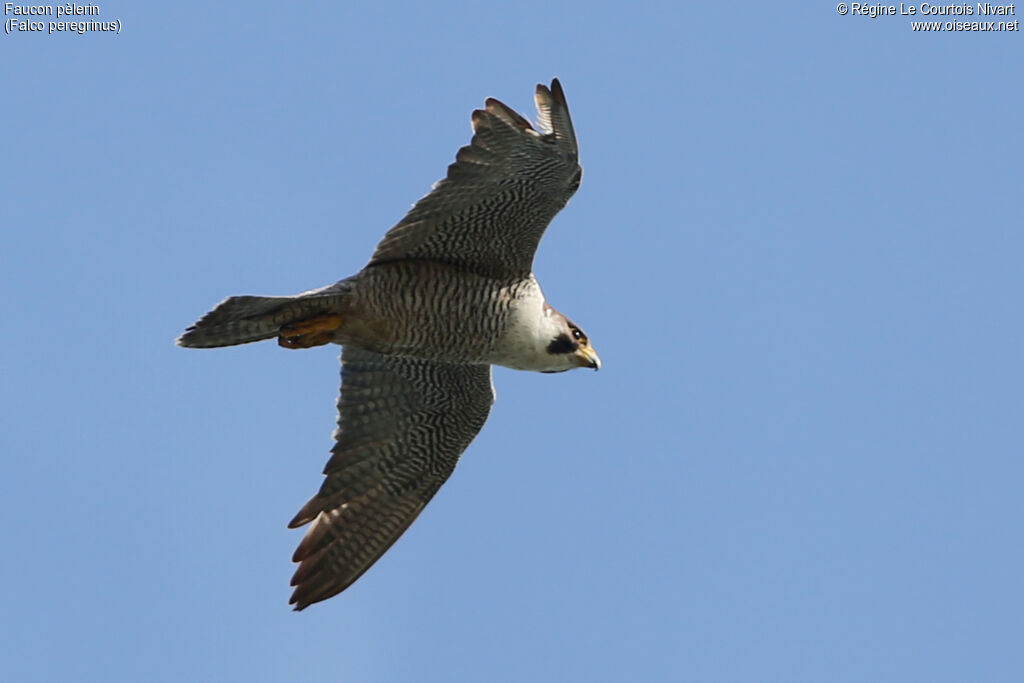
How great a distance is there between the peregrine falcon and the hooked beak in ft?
0.05

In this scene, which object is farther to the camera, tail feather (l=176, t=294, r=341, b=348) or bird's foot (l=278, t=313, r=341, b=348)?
bird's foot (l=278, t=313, r=341, b=348)

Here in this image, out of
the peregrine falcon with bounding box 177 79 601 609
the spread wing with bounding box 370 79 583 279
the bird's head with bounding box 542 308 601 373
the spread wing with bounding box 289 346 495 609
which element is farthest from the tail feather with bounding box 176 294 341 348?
the bird's head with bounding box 542 308 601 373

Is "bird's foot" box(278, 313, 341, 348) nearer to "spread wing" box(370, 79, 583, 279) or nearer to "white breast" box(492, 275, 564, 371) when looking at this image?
"spread wing" box(370, 79, 583, 279)

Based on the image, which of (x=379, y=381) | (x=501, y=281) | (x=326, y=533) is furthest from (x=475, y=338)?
(x=326, y=533)

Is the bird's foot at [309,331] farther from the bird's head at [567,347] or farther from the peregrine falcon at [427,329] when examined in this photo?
the bird's head at [567,347]

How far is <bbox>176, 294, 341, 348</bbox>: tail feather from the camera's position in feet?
37.2

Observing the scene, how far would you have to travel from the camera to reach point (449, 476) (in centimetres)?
1326

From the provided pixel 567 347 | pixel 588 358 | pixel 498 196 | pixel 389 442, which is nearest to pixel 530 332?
pixel 567 347

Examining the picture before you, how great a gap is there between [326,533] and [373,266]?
101 inches

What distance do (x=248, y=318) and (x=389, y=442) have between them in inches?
87.6

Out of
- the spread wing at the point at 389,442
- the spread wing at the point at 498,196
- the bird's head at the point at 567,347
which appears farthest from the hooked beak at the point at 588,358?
the spread wing at the point at 389,442

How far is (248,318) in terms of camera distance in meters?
11.5

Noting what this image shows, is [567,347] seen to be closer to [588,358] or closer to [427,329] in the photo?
[588,358]

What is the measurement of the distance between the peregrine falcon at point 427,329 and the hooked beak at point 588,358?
14 mm
